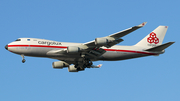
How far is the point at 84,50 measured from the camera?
4666cm

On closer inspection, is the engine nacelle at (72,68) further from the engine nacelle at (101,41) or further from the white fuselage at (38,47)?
the engine nacelle at (101,41)

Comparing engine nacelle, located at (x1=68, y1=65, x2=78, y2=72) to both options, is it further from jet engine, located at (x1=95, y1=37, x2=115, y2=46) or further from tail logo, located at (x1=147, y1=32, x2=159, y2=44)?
tail logo, located at (x1=147, y1=32, x2=159, y2=44)

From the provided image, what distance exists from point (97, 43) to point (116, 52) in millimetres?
8119

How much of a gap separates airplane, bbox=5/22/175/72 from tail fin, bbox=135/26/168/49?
29 centimetres

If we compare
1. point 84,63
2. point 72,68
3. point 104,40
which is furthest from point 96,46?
point 72,68

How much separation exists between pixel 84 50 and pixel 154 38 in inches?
670

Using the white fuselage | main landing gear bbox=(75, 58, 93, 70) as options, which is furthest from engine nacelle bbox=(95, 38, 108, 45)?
main landing gear bbox=(75, 58, 93, 70)

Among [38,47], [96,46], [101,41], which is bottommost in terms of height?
[96,46]

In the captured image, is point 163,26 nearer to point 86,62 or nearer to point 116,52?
point 116,52

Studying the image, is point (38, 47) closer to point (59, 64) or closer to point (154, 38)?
point (59, 64)

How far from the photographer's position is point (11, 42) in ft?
157

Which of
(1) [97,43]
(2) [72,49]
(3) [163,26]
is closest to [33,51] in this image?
(2) [72,49]

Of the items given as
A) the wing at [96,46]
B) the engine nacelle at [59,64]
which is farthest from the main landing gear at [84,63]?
the engine nacelle at [59,64]

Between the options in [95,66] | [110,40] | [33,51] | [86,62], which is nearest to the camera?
[110,40]
